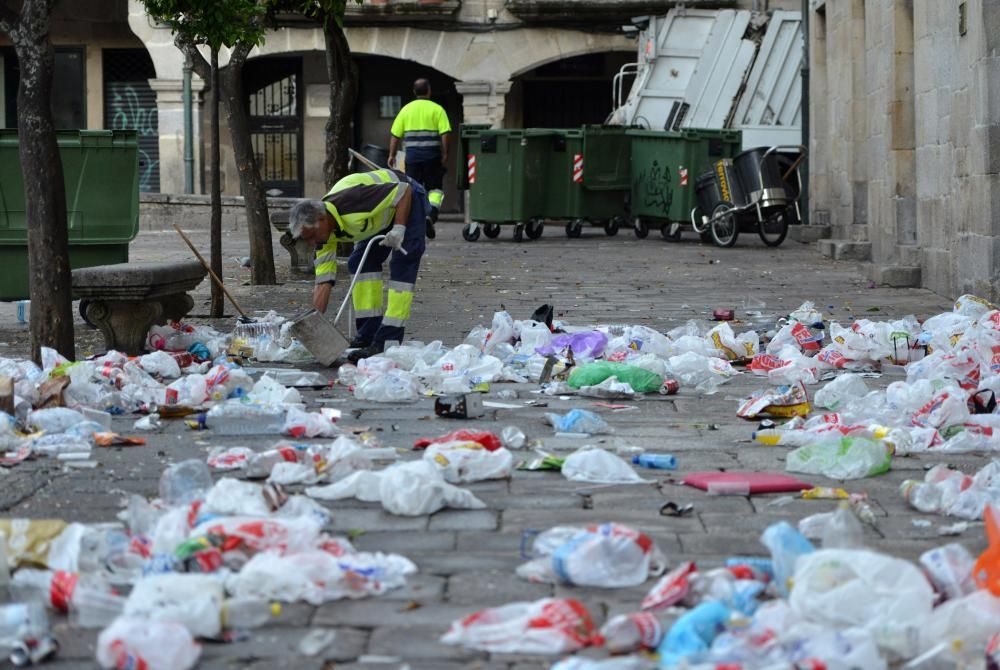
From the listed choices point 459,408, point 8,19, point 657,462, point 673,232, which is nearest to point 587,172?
point 673,232

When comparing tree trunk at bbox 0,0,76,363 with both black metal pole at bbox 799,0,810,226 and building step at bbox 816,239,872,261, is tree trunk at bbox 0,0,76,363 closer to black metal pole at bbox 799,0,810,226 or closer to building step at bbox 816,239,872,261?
building step at bbox 816,239,872,261

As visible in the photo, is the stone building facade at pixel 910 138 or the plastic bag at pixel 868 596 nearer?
the plastic bag at pixel 868 596

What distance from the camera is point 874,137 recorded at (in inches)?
678

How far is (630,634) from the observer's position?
12.3 ft

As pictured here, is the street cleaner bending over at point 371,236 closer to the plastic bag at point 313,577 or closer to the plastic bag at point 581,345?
the plastic bag at point 581,345

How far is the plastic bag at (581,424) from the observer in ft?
22.5

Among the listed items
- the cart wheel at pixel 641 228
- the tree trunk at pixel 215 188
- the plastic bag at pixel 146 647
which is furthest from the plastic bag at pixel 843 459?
the cart wheel at pixel 641 228

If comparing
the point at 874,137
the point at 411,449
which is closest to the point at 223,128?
the point at 874,137

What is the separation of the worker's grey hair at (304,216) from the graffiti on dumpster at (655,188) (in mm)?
12589

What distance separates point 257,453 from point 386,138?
80.5ft

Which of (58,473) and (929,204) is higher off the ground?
(929,204)

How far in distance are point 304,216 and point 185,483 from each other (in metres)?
3.84

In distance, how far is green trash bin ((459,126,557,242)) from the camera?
21.1 metres

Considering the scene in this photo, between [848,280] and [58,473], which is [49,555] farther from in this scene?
[848,280]
